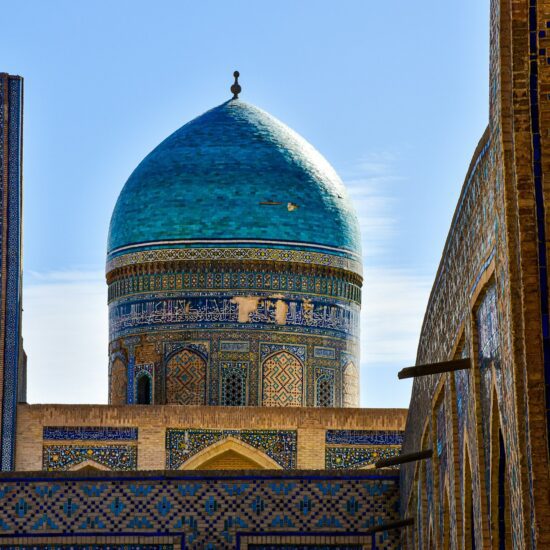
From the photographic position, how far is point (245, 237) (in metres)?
17.5

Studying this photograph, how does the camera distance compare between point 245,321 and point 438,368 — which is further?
point 245,321

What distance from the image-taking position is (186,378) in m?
17.2

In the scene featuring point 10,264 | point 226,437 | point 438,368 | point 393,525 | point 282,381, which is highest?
point 10,264

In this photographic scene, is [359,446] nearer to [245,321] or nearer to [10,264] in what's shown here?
[245,321]

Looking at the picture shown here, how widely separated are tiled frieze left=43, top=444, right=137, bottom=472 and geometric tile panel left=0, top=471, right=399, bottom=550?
5.50 meters

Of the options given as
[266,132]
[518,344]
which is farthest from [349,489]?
[266,132]

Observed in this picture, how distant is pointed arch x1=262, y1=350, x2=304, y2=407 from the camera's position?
56.0ft

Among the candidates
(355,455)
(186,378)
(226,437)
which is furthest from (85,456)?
(355,455)

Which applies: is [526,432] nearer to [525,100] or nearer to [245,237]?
[525,100]

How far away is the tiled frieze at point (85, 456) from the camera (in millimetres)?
15227

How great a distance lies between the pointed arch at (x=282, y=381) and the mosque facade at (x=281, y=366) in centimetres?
2

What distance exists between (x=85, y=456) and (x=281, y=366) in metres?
2.86

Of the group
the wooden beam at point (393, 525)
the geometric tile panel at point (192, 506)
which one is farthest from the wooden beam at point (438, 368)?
the geometric tile panel at point (192, 506)

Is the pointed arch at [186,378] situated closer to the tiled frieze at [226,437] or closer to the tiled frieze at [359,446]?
the tiled frieze at [226,437]
